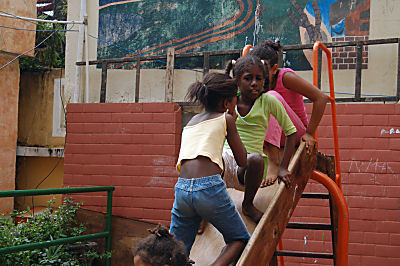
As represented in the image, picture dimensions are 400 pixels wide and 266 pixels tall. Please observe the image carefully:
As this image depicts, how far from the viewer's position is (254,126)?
3.29 m

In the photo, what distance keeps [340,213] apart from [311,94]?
3.10 ft

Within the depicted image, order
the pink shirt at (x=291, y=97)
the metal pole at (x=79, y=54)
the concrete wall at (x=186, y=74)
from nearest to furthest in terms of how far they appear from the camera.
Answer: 1. the pink shirt at (x=291, y=97)
2. the concrete wall at (x=186, y=74)
3. the metal pole at (x=79, y=54)

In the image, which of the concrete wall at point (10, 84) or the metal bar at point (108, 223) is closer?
the metal bar at point (108, 223)

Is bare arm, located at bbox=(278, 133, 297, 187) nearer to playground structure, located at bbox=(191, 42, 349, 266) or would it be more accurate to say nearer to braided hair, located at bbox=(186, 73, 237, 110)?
playground structure, located at bbox=(191, 42, 349, 266)

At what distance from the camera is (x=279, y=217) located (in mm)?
2908

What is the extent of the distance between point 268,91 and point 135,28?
6057mm

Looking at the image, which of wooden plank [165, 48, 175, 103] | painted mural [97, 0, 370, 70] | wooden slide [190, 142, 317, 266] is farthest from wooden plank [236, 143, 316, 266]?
painted mural [97, 0, 370, 70]

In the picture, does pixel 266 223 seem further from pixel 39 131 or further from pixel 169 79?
pixel 39 131

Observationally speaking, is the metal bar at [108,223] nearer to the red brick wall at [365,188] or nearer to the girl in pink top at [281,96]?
the red brick wall at [365,188]

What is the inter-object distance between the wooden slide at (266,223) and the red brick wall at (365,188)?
2497 millimetres

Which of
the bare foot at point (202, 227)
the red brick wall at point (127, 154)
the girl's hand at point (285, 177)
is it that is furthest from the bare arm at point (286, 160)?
the red brick wall at point (127, 154)

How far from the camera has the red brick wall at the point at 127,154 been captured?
21.2ft

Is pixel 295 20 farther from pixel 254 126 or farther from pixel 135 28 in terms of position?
pixel 254 126

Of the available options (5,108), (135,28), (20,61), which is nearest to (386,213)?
(135,28)
